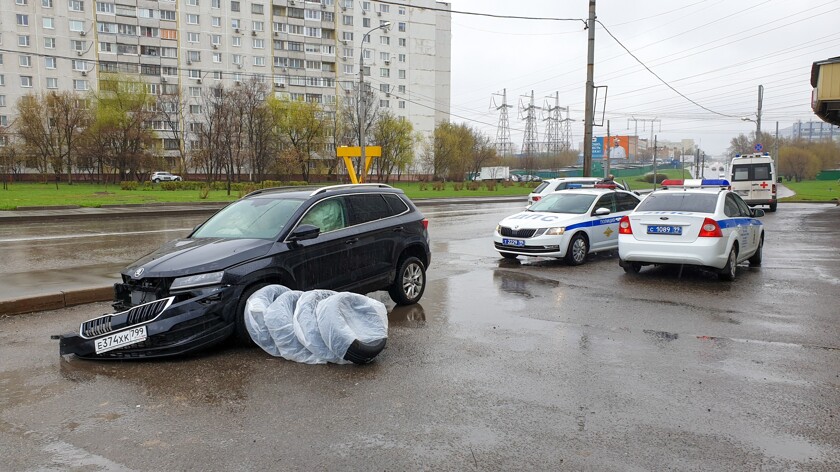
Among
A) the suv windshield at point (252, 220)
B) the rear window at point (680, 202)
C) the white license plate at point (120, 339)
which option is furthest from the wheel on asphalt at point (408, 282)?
the rear window at point (680, 202)

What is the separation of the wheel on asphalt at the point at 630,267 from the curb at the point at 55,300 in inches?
339

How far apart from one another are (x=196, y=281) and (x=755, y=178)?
3001cm

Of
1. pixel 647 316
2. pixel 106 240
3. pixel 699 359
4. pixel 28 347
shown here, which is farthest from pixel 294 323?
pixel 106 240

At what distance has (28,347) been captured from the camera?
6.34 meters

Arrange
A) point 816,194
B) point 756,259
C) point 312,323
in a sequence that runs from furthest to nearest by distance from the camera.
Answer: point 816,194 < point 756,259 < point 312,323

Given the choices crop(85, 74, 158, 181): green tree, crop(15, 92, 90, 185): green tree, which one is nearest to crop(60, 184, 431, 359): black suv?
crop(85, 74, 158, 181): green tree

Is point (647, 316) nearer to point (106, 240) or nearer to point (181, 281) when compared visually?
point (181, 281)

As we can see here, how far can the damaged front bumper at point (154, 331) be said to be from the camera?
18.5ft

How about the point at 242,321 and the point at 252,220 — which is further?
the point at 252,220

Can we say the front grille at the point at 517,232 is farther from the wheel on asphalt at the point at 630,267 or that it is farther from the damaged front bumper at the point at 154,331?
the damaged front bumper at the point at 154,331

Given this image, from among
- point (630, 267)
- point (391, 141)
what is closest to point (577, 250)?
point (630, 267)

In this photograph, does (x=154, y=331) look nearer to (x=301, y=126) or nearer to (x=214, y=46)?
(x=301, y=126)

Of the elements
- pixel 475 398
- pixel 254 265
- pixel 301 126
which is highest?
pixel 301 126

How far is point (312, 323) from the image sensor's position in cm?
577
